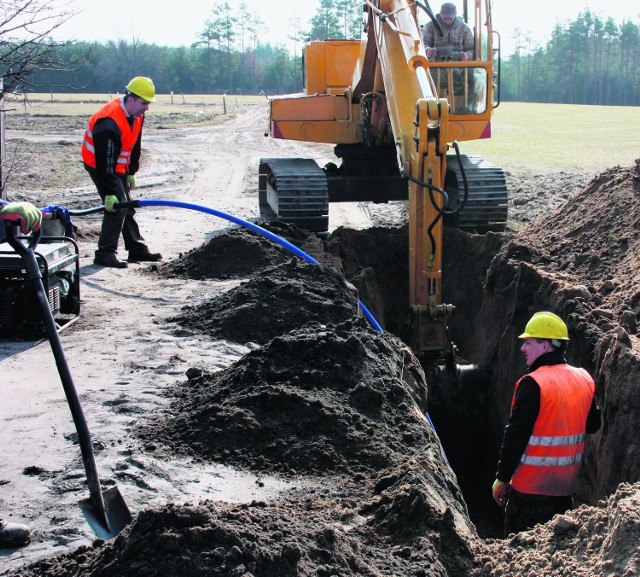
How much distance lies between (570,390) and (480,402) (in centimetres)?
378

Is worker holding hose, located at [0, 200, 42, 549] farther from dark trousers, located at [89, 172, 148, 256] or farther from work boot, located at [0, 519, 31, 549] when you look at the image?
dark trousers, located at [89, 172, 148, 256]

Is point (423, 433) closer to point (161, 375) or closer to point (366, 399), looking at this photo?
point (366, 399)

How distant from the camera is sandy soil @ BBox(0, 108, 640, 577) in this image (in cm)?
354

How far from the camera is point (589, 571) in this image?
3.43 m

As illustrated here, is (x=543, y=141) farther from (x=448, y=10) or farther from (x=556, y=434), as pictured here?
(x=556, y=434)

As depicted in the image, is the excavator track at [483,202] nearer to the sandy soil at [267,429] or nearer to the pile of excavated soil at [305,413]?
the sandy soil at [267,429]

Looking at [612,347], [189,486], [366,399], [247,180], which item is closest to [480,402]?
[612,347]

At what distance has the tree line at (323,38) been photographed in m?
85.1

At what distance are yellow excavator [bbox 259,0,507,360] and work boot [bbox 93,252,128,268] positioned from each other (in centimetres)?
237

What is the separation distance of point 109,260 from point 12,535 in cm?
697

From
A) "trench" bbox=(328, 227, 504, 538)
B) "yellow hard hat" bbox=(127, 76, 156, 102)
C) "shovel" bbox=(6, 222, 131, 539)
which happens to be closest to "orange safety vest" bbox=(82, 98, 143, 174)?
"yellow hard hat" bbox=(127, 76, 156, 102)

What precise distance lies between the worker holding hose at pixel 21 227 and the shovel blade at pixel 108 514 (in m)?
0.32

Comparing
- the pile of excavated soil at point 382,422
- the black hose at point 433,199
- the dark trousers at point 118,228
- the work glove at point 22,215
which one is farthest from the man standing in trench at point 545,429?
the dark trousers at point 118,228

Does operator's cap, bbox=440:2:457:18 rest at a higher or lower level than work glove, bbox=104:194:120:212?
higher
